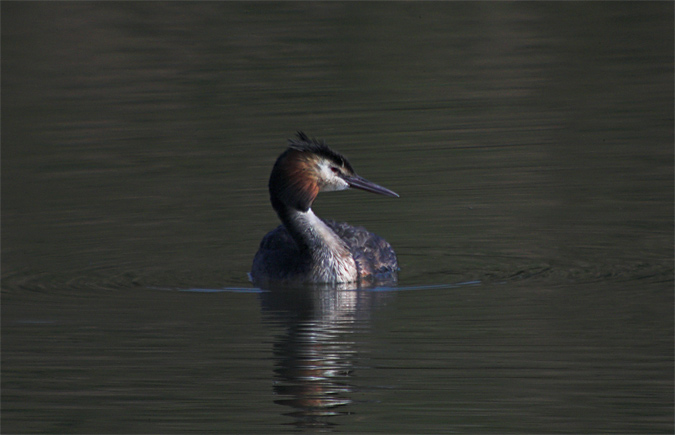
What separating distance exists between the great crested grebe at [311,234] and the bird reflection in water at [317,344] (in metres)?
0.20

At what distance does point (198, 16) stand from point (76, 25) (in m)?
2.20

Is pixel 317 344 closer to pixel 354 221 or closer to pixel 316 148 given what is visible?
pixel 316 148

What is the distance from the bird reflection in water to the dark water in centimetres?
3

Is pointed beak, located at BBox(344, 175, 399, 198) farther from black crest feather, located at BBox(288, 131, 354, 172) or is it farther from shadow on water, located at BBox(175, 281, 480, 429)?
shadow on water, located at BBox(175, 281, 480, 429)

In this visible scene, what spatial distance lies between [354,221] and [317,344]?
13.4 feet

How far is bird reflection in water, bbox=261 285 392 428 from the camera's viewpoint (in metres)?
8.77

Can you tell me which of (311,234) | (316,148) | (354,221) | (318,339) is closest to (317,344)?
(318,339)

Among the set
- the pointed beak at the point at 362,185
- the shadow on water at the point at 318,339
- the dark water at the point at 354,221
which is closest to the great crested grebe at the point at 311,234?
the pointed beak at the point at 362,185

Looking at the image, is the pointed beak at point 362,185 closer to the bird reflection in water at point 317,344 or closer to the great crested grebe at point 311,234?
the great crested grebe at point 311,234

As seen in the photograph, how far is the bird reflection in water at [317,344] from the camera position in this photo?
877 centimetres

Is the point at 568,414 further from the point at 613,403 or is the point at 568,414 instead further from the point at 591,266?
the point at 591,266

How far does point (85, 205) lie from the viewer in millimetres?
14445

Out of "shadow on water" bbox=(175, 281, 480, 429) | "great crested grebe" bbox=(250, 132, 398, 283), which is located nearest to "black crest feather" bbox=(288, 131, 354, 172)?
"great crested grebe" bbox=(250, 132, 398, 283)

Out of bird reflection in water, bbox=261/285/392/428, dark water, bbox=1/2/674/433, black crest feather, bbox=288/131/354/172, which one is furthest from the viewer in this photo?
black crest feather, bbox=288/131/354/172
